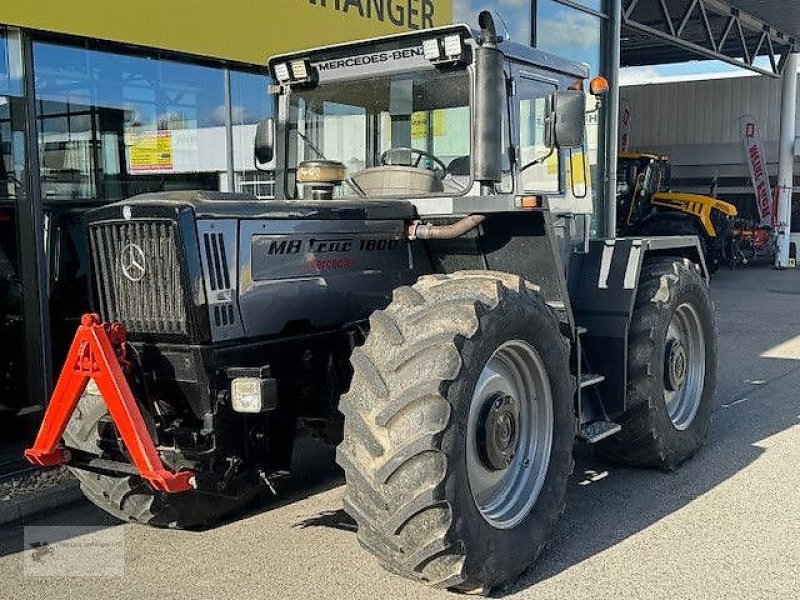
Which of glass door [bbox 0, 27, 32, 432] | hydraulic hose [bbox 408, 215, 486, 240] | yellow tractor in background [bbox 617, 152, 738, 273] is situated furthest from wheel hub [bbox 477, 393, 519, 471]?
yellow tractor in background [bbox 617, 152, 738, 273]

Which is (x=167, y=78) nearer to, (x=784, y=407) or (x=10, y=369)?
(x=10, y=369)

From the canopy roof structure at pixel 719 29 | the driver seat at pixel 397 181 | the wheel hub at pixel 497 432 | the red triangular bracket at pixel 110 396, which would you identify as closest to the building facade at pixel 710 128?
the canopy roof structure at pixel 719 29

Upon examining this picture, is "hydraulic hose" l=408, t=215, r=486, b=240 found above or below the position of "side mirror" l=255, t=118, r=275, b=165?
below

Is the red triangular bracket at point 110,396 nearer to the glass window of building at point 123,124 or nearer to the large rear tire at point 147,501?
the large rear tire at point 147,501

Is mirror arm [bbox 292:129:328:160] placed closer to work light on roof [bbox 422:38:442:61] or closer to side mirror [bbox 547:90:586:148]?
work light on roof [bbox 422:38:442:61]

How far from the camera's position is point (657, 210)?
65.4 ft

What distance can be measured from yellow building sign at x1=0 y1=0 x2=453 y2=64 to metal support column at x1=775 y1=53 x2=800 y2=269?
50.9 ft

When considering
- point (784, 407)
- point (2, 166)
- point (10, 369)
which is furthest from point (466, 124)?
point (784, 407)

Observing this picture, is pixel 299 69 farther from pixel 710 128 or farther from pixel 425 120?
pixel 710 128

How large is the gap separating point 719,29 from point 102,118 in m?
18.7

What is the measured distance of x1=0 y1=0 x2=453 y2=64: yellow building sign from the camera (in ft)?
18.0

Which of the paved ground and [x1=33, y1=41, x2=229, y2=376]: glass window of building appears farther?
[x1=33, y1=41, x2=229, y2=376]: glass window of building

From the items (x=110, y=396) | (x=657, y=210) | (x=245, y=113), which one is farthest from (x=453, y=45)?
(x=657, y=210)

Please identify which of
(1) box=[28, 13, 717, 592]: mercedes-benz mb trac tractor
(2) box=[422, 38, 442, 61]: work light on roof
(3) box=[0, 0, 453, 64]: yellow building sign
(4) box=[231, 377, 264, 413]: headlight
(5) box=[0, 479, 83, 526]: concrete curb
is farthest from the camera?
(3) box=[0, 0, 453, 64]: yellow building sign
